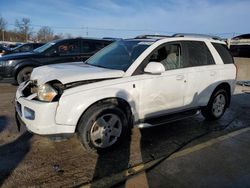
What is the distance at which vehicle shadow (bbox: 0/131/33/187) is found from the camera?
3396 millimetres

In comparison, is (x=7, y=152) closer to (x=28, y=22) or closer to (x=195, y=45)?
(x=195, y=45)

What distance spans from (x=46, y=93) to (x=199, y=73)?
2.92m

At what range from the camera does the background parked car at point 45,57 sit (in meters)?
8.59

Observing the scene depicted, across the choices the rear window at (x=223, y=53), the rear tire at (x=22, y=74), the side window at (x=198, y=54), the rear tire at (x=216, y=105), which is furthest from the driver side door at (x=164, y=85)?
the rear tire at (x=22, y=74)

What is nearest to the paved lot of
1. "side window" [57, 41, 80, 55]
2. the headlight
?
the headlight

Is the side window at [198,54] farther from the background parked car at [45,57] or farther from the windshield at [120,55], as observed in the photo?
the background parked car at [45,57]

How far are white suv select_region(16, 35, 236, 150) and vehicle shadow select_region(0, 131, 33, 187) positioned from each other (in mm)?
434

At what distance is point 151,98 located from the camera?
4336mm

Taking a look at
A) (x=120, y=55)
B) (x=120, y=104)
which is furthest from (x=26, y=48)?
(x=120, y=104)

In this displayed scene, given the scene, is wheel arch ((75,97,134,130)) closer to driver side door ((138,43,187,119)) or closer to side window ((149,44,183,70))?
driver side door ((138,43,187,119))

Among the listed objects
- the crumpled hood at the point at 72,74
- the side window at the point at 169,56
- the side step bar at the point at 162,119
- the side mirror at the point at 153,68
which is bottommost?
the side step bar at the point at 162,119

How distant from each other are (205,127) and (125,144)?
78.0 inches

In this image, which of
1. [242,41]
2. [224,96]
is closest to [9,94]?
[224,96]

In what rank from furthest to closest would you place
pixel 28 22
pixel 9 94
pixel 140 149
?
pixel 28 22, pixel 9 94, pixel 140 149
